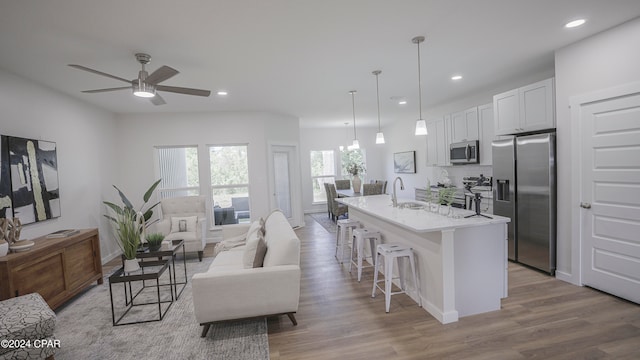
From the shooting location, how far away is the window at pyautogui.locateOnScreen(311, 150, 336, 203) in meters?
9.07

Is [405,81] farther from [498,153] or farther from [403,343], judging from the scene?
[403,343]

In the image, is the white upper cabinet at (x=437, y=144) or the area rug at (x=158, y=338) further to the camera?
the white upper cabinet at (x=437, y=144)

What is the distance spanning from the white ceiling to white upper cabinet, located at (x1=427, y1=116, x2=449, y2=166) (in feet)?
5.11

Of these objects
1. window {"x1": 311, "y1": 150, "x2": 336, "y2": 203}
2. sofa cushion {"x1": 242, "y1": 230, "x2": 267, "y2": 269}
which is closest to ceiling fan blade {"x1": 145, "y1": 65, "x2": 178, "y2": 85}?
sofa cushion {"x1": 242, "y1": 230, "x2": 267, "y2": 269}

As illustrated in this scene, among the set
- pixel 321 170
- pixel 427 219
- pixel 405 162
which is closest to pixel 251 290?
pixel 427 219

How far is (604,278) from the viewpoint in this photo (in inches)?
118

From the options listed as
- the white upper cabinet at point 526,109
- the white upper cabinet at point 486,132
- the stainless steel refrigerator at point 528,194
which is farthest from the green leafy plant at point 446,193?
the white upper cabinet at point 486,132

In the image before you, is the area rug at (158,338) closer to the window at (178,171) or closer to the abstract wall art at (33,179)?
the abstract wall art at (33,179)

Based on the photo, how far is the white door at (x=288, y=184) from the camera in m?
6.89

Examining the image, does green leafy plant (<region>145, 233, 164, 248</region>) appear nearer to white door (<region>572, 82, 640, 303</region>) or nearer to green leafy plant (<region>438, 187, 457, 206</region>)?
green leafy plant (<region>438, 187, 457, 206</region>)

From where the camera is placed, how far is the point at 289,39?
2.79 meters

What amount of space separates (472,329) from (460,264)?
1.76 feet

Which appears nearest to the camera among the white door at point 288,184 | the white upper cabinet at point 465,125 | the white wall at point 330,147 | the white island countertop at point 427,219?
the white island countertop at point 427,219

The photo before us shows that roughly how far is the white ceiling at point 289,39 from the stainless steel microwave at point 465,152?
1111mm
